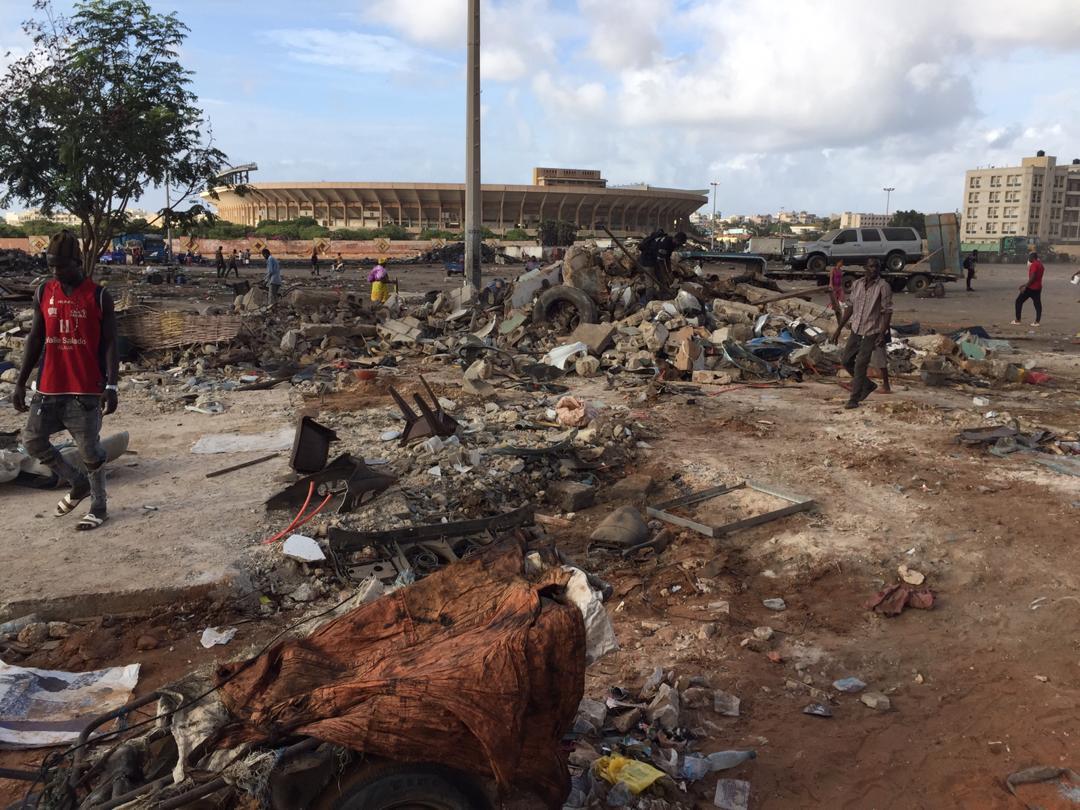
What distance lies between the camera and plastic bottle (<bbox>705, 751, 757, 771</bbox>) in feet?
10.0

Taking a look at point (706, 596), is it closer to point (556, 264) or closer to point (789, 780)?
point (789, 780)

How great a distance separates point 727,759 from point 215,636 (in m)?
2.53

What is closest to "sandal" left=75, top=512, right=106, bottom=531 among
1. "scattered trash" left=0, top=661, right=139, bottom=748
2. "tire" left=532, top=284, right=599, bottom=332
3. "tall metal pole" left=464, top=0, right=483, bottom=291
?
"scattered trash" left=0, top=661, right=139, bottom=748

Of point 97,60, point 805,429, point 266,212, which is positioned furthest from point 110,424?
point 266,212

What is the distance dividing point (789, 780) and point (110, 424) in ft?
24.5

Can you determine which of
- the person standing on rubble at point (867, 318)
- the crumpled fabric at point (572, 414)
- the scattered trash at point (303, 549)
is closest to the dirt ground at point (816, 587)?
the scattered trash at point (303, 549)

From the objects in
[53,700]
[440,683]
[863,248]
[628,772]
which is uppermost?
[863,248]

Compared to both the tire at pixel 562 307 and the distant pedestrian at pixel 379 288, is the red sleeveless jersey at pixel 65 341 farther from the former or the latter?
the distant pedestrian at pixel 379 288

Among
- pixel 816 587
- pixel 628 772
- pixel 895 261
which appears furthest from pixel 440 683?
pixel 895 261

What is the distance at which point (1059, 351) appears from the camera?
13344 mm

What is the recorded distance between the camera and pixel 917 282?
25297mm

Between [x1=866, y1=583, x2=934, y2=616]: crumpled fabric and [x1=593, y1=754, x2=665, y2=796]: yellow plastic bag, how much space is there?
2.03 meters

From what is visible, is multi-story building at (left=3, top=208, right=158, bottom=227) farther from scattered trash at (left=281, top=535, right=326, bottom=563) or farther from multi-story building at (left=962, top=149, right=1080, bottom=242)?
multi-story building at (left=962, top=149, right=1080, bottom=242)

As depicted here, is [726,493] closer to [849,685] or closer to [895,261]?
[849,685]
